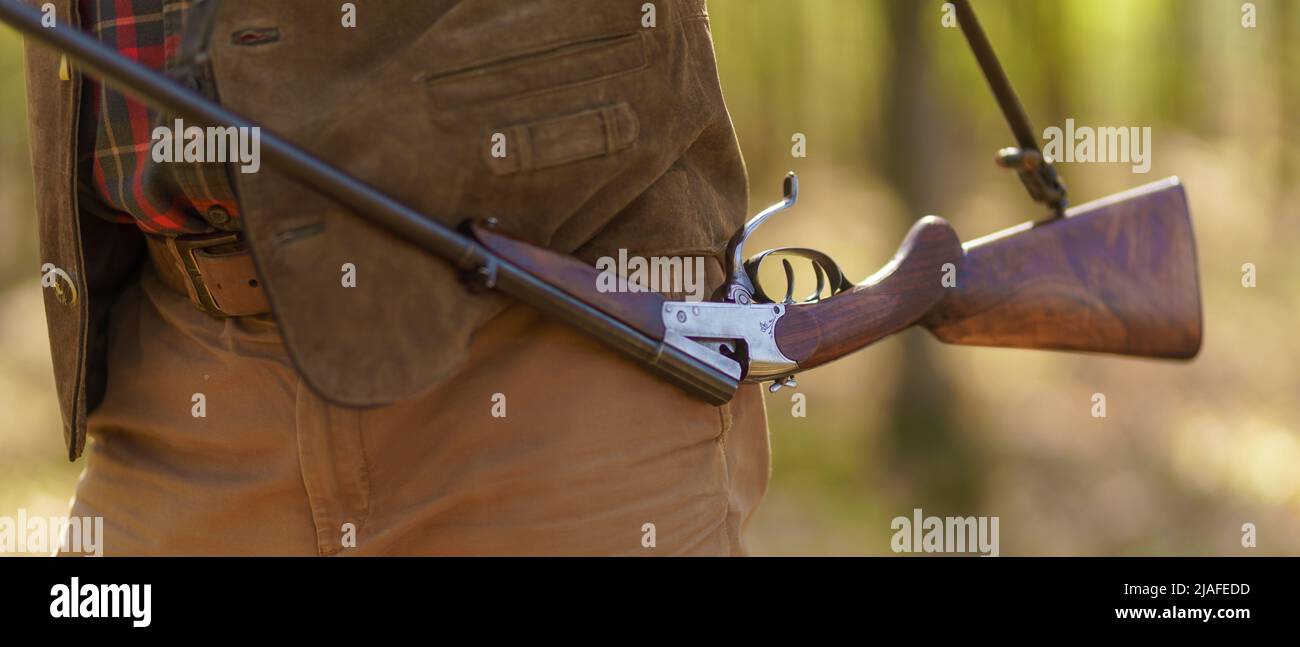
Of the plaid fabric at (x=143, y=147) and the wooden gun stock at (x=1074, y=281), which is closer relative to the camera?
the plaid fabric at (x=143, y=147)

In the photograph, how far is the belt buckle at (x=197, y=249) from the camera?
71.7 inches

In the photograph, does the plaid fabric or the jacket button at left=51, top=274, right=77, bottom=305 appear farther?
the jacket button at left=51, top=274, right=77, bottom=305

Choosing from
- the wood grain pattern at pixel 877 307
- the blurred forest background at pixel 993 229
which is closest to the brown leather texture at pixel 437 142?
the wood grain pattern at pixel 877 307

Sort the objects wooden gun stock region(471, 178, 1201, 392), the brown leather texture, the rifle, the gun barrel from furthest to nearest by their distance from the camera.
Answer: wooden gun stock region(471, 178, 1201, 392), the rifle, the brown leather texture, the gun barrel

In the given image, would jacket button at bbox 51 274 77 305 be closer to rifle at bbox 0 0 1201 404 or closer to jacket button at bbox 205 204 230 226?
jacket button at bbox 205 204 230 226

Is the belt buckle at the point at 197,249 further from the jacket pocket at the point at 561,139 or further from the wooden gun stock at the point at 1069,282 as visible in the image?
the wooden gun stock at the point at 1069,282

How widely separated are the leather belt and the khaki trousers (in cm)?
4

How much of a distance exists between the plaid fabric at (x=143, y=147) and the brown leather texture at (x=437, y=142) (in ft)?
0.16

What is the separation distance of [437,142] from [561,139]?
174 mm

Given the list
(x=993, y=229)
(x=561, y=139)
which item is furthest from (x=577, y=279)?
(x=993, y=229)

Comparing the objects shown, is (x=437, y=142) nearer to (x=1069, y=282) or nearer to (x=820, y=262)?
(x=820, y=262)

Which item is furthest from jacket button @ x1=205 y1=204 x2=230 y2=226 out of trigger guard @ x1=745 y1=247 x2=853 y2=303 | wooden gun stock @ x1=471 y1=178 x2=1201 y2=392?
wooden gun stock @ x1=471 y1=178 x2=1201 y2=392

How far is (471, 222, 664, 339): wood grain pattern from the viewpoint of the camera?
1718mm
